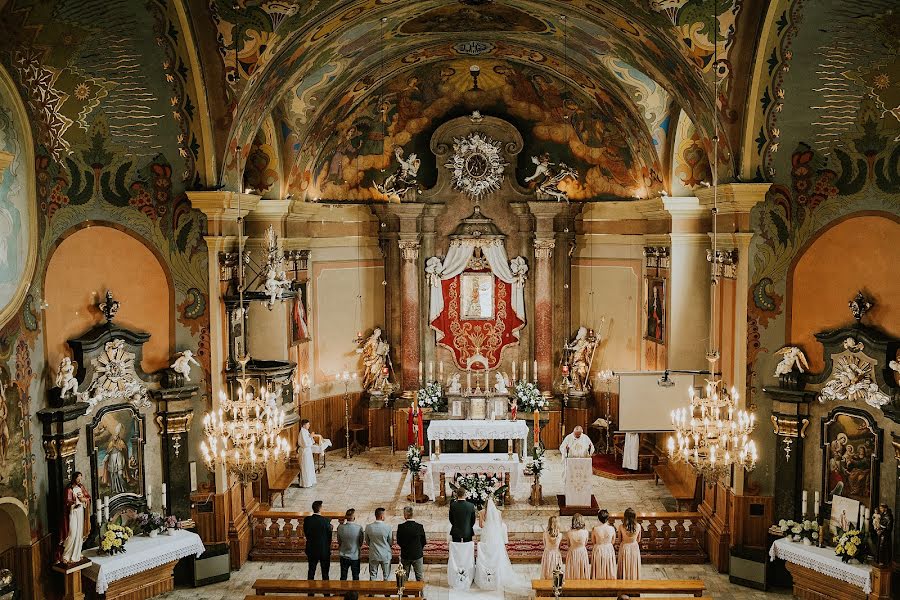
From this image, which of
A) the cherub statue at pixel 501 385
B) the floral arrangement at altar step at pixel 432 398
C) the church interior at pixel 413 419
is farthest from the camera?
the cherub statue at pixel 501 385

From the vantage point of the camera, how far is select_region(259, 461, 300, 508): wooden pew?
49.9 ft

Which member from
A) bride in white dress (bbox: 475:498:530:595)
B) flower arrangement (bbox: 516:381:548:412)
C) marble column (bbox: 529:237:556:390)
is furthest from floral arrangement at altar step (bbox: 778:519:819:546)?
marble column (bbox: 529:237:556:390)

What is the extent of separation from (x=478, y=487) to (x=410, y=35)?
7.94 metres

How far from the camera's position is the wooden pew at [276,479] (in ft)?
49.9

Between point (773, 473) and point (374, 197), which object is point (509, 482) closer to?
point (773, 473)

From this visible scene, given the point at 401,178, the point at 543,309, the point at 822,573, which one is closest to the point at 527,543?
the point at 822,573

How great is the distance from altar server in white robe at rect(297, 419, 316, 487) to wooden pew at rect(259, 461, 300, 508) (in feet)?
0.71

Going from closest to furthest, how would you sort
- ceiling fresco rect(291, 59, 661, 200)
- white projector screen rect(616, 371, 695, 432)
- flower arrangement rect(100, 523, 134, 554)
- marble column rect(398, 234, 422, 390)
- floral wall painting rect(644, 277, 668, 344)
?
flower arrangement rect(100, 523, 134, 554)
white projector screen rect(616, 371, 695, 432)
floral wall painting rect(644, 277, 668, 344)
ceiling fresco rect(291, 59, 661, 200)
marble column rect(398, 234, 422, 390)

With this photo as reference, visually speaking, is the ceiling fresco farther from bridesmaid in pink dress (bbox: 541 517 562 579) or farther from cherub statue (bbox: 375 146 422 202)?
bridesmaid in pink dress (bbox: 541 517 562 579)

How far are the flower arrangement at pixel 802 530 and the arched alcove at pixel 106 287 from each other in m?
9.08

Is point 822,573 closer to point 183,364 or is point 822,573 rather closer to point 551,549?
point 551,549

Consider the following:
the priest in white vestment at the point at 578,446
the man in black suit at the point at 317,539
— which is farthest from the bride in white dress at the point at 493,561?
the priest in white vestment at the point at 578,446

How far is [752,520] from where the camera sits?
12.4 meters

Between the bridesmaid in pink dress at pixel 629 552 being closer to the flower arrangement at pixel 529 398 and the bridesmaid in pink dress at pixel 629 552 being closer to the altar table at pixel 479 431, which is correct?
the altar table at pixel 479 431
